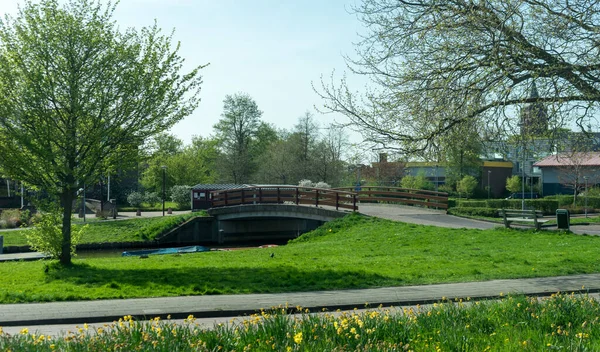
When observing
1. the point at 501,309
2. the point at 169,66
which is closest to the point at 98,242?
the point at 169,66

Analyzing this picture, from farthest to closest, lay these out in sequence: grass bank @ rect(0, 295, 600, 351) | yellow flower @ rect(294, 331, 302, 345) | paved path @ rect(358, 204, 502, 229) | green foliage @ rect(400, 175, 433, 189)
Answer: green foliage @ rect(400, 175, 433, 189), paved path @ rect(358, 204, 502, 229), grass bank @ rect(0, 295, 600, 351), yellow flower @ rect(294, 331, 302, 345)

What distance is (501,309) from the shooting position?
812cm

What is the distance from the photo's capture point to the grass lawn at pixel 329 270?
12.5 m

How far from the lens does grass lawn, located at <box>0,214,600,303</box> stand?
40.9 ft

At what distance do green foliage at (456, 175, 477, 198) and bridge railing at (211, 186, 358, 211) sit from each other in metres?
26.6

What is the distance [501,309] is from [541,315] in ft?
1.77

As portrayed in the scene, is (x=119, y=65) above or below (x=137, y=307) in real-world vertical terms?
above

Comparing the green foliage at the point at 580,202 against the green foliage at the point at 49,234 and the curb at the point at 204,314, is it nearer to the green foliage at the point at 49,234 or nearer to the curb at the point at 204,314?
the green foliage at the point at 49,234

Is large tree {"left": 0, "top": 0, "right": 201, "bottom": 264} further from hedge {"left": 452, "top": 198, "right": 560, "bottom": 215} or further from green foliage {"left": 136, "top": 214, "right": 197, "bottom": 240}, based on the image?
hedge {"left": 452, "top": 198, "right": 560, "bottom": 215}

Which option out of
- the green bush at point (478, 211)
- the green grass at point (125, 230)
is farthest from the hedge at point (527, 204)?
the green grass at point (125, 230)

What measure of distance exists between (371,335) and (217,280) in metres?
6.91

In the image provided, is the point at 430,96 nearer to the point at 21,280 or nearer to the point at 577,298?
the point at 577,298

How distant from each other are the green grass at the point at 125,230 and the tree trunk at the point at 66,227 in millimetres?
16430

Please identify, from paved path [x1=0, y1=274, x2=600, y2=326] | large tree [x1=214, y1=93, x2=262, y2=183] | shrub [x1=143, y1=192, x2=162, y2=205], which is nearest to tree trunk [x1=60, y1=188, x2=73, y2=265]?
paved path [x1=0, y1=274, x2=600, y2=326]
